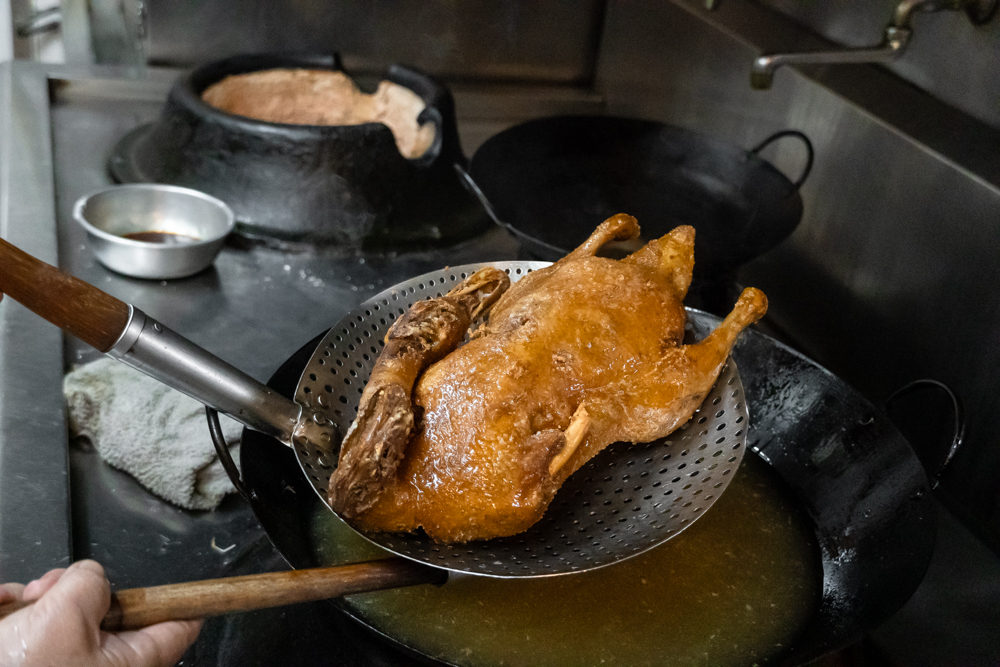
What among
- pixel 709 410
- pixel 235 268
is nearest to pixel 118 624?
pixel 709 410

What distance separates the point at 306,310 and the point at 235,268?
227 mm

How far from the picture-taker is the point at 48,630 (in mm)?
631

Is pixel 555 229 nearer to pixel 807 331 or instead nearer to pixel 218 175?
pixel 807 331

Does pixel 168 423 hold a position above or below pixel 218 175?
below

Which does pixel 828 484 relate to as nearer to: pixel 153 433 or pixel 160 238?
pixel 153 433

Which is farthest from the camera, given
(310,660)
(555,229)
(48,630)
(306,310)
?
(555,229)

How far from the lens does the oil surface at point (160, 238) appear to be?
1.65 meters

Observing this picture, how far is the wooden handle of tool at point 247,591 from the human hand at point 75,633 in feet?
0.05

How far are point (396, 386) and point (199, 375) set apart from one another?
23cm

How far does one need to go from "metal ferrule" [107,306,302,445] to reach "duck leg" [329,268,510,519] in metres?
0.10

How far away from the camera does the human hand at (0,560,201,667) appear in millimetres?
626

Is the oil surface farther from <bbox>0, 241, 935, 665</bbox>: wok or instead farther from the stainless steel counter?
<bbox>0, 241, 935, 665</bbox>: wok

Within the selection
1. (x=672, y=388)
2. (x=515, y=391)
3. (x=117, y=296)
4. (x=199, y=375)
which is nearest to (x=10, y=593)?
(x=199, y=375)

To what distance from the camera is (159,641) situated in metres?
0.70
